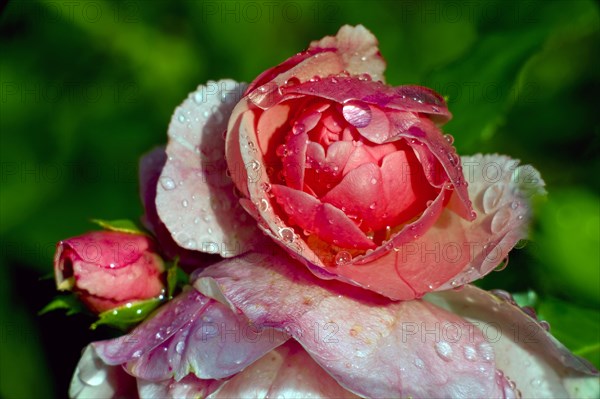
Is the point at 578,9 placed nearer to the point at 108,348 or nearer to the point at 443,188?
the point at 443,188

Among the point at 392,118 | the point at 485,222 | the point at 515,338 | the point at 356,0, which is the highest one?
the point at 356,0

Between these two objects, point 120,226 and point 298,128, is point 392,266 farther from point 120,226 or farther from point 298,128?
point 120,226

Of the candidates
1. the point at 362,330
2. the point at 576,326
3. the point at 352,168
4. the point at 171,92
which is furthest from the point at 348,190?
the point at 171,92

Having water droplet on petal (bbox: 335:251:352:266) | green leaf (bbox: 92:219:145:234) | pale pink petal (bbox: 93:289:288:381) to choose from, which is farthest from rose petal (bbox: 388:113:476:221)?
green leaf (bbox: 92:219:145:234)

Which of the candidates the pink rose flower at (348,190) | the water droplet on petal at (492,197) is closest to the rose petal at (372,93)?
the pink rose flower at (348,190)

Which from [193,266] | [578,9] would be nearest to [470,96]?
[578,9]

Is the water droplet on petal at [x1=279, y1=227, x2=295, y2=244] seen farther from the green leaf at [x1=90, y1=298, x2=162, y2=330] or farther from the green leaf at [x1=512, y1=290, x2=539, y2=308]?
the green leaf at [x1=512, y1=290, x2=539, y2=308]

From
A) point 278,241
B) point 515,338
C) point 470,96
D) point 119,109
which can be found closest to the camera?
point 278,241
